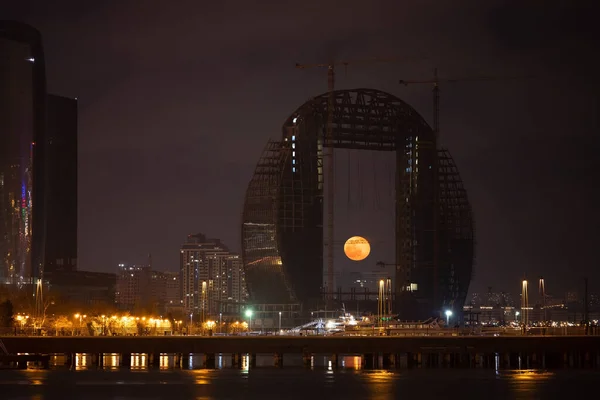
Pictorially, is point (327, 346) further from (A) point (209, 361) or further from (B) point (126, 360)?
(B) point (126, 360)

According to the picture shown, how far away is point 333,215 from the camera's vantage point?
584ft

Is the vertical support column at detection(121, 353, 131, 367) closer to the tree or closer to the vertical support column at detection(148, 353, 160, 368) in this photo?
the vertical support column at detection(148, 353, 160, 368)

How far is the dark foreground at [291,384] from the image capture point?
239ft

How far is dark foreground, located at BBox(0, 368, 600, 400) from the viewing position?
239ft

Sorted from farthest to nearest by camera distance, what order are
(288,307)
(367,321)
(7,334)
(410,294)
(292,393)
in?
(410,294) → (288,307) → (367,321) → (7,334) → (292,393)


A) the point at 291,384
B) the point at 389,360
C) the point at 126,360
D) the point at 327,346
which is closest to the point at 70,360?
the point at 126,360

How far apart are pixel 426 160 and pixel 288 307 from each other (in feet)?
110

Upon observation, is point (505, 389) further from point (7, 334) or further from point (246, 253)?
point (246, 253)

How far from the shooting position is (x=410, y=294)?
178125mm

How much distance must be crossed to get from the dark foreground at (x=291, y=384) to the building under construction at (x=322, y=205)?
70.9m

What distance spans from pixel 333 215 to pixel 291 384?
97476mm

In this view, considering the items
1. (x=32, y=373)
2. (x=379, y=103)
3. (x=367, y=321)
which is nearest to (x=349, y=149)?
(x=379, y=103)

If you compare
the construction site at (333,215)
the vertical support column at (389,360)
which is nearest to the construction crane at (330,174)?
the construction site at (333,215)

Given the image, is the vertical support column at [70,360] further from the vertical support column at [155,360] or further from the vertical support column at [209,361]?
the vertical support column at [209,361]
